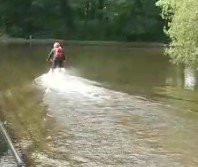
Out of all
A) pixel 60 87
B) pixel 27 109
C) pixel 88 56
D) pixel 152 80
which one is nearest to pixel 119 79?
pixel 152 80

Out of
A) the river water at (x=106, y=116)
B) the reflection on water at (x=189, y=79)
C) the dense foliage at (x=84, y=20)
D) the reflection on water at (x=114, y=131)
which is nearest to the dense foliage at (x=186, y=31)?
the reflection on water at (x=189, y=79)

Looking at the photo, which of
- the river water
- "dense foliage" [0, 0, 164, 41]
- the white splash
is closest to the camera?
the river water

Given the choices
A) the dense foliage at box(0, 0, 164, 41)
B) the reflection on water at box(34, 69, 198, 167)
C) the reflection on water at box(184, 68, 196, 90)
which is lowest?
the reflection on water at box(184, 68, 196, 90)

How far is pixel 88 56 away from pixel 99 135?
33103 millimetres

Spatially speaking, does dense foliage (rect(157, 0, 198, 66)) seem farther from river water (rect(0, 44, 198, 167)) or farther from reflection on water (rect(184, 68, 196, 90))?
river water (rect(0, 44, 198, 167))

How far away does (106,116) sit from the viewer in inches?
803

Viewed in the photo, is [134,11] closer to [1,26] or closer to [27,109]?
[1,26]

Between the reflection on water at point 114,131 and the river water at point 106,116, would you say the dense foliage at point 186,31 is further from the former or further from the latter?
the reflection on water at point 114,131

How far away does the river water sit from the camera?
15.0 m

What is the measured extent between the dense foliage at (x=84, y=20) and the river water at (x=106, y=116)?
41.1 m

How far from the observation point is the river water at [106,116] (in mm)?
15031

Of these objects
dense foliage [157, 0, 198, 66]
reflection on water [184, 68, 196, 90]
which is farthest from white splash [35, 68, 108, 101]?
reflection on water [184, 68, 196, 90]

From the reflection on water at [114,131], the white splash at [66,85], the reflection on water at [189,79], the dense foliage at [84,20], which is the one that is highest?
the dense foliage at [84,20]

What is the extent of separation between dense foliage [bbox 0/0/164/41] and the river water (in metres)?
41.1
